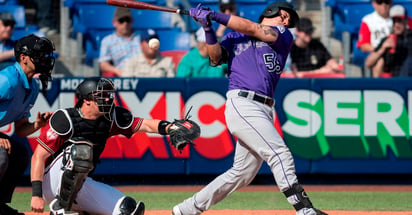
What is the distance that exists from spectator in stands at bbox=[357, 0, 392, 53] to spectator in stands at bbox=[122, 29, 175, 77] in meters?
2.44

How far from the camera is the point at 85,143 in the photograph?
5297 mm

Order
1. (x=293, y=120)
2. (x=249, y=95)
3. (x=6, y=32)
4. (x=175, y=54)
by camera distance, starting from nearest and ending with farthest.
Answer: (x=249, y=95) → (x=293, y=120) → (x=6, y=32) → (x=175, y=54)

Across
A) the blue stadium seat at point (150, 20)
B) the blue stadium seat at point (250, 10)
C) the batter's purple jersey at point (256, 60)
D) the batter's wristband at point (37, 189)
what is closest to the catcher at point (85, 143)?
the batter's wristband at point (37, 189)

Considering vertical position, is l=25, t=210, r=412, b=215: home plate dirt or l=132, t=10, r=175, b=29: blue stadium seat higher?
l=132, t=10, r=175, b=29: blue stadium seat

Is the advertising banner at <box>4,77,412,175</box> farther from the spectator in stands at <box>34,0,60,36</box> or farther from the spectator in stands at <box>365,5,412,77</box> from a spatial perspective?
the spectator in stands at <box>34,0,60,36</box>

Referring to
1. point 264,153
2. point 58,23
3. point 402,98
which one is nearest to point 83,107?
point 264,153

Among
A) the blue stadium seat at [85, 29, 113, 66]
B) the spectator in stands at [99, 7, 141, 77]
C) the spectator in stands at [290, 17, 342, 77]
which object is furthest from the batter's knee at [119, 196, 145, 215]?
the blue stadium seat at [85, 29, 113, 66]

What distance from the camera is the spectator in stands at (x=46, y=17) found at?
10.9m

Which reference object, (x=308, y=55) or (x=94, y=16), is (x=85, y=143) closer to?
(x=308, y=55)

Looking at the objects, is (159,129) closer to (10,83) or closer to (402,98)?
(10,83)

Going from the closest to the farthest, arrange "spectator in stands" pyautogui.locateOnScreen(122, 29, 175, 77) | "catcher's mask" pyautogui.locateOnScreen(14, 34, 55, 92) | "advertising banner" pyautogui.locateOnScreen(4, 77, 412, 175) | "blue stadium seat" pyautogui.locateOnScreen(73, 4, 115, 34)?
"catcher's mask" pyautogui.locateOnScreen(14, 34, 55, 92), "advertising banner" pyautogui.locateOnScreen(4, 77, 412, 175), "spectator in stands" pyautogui.locateOnScreen(122, 29, 175, 77), "blue stadium seat" pyautogui.locateOnScreen(73, 4, 115, 34)

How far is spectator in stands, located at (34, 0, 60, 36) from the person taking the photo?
1088cm

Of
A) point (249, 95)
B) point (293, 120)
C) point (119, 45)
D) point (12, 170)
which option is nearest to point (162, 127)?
point (249, 95)

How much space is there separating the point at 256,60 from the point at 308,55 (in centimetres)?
435
